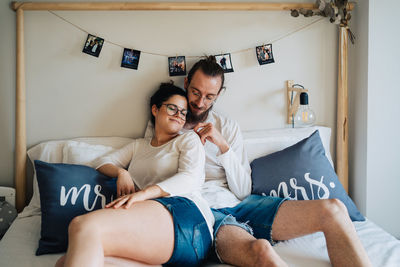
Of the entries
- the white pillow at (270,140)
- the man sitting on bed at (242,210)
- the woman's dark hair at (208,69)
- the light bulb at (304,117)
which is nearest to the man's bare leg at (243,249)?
the man sitting on bed at (242,210)

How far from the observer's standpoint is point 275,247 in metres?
1.29

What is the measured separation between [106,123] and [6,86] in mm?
614

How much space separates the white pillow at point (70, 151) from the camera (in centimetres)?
159

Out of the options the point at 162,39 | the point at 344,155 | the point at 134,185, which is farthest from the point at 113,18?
the point at 344,155

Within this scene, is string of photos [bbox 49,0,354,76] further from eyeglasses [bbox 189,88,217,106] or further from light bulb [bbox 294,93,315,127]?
light bulb [bbox 294,93,315,127]

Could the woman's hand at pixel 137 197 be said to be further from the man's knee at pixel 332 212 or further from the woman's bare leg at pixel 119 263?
the man's knee at pixel 332 212

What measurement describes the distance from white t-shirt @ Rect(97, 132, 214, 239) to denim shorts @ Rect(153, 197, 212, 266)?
42 mm

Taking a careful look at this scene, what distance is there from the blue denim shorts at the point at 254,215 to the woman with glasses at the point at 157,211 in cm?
10

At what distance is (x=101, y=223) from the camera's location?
0.97m

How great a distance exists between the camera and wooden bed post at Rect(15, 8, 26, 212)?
1.69 meters

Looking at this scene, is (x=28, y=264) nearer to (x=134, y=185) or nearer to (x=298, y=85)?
(x=134, y=185)

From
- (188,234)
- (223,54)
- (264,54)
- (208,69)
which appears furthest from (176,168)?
(264,54)

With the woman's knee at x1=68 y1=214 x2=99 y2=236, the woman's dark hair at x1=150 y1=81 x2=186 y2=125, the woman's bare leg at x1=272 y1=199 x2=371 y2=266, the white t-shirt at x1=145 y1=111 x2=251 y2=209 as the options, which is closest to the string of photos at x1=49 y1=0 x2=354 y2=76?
the woman's dark hair at x1=150 y1=81 x2=186 y2=125

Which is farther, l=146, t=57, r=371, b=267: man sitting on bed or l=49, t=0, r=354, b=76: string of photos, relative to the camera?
l=49, t=0, r=354, b=76: string of photos
